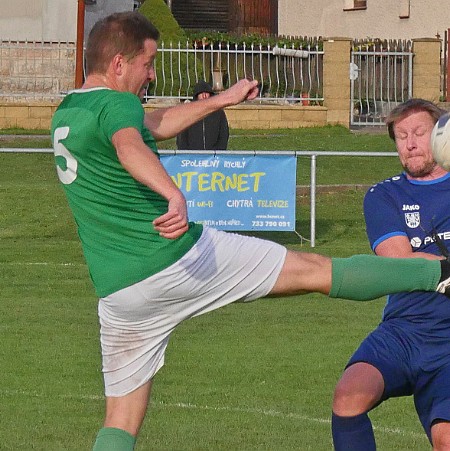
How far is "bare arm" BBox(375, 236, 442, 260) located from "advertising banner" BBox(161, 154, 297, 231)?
31.6 feet

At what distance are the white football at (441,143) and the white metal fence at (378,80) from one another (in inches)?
895

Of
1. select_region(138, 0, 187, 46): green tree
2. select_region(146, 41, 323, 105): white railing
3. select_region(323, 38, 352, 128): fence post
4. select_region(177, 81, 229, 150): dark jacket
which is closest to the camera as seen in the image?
select_region(177, 81, 229, 150): dark jacket

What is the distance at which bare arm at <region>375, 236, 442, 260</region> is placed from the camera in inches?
226

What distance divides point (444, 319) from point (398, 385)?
0.35m

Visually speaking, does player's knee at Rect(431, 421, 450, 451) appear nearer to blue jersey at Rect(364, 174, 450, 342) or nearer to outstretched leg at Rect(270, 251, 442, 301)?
blue jersey at Rect(364, 174, 450, 342)

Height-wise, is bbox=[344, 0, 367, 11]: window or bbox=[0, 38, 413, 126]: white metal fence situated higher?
bbox=[344, 0, 367, 11]: window

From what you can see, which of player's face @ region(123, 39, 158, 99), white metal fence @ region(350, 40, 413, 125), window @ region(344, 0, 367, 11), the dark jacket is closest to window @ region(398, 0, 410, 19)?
window @ region(344, 0, 367, 11)

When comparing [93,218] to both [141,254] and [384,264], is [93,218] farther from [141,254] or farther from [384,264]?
[384,264]

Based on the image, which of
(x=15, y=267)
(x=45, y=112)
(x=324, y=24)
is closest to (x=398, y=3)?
(x=324, y=24)

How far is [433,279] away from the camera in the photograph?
5504 mm

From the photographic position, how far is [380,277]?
5.50m

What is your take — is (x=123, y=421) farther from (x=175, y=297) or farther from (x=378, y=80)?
(x=378, y=80)

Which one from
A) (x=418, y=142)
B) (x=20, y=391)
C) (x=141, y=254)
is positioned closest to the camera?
(x=141, y=254)

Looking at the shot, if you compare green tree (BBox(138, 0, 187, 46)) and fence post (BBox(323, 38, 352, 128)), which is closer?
fence post (BBox(323, 38, 352, 128))
